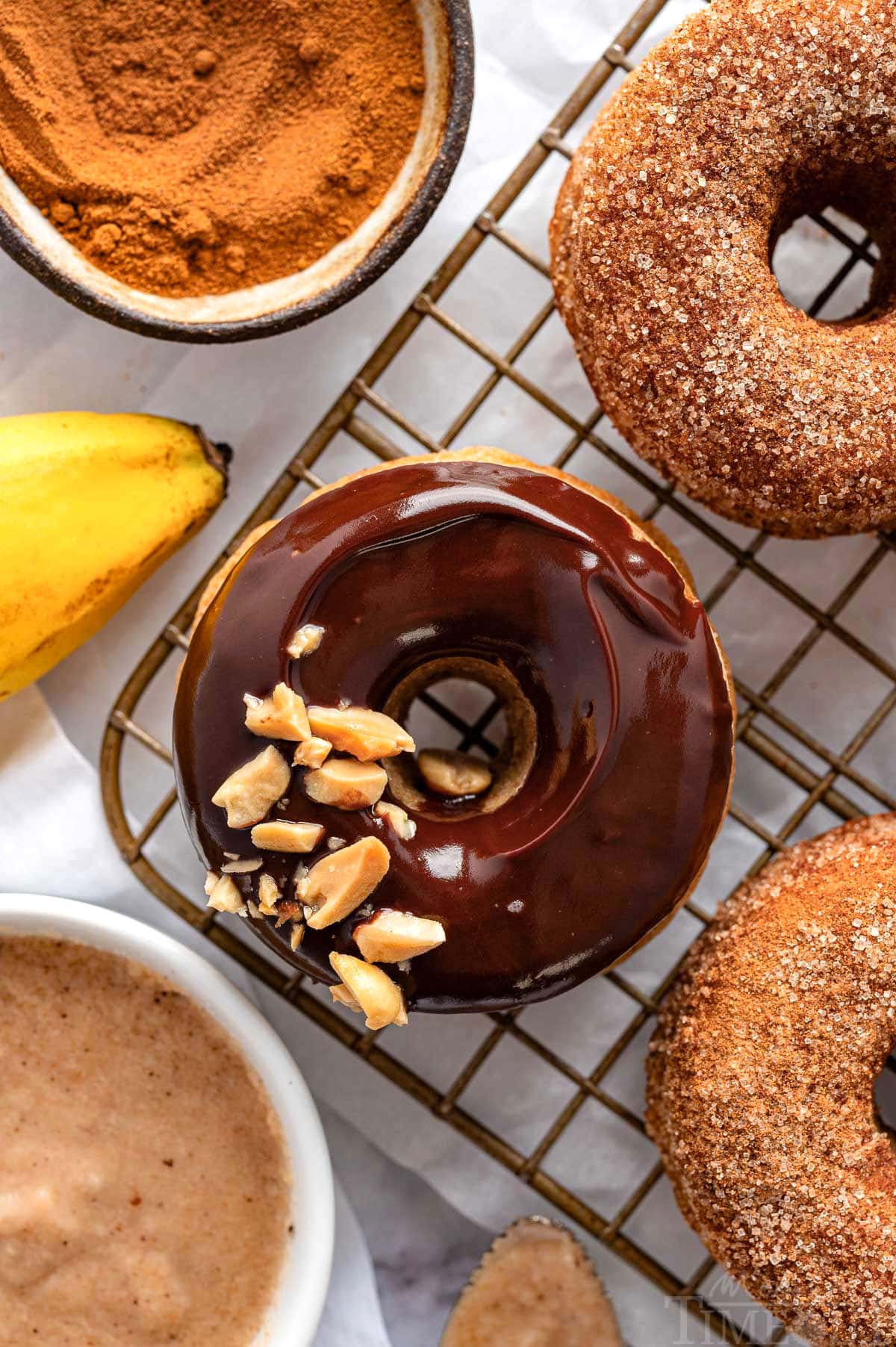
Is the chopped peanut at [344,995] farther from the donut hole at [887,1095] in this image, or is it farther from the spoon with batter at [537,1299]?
the donut hole at [887,1095]

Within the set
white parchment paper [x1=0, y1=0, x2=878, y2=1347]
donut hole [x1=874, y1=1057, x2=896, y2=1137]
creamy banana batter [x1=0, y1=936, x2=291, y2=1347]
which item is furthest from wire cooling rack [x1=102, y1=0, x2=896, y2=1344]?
donut hole [x1=874, y1=1057, x2=896, y2=1137]

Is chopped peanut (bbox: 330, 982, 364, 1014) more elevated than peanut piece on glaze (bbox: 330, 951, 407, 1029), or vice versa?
peanut piece on glaze (bbox: 330, 951, 407, 1029)

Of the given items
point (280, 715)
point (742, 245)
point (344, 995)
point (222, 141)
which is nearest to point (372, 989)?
point (344, 995)

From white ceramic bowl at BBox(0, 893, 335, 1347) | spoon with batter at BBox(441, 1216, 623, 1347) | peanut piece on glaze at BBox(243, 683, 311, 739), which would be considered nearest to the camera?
peanut piece on glaze at BBox(243, 683, 311, 739)

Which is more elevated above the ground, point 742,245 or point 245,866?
point 742,245

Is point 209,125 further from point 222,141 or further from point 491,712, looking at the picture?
point 491,712

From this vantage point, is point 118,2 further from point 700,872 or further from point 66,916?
point 700,872

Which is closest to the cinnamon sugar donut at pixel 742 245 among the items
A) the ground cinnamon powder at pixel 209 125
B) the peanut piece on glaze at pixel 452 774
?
the ground cinnamon powder at pixel 209 125

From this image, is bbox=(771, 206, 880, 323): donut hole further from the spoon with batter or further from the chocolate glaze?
the spoon with batter

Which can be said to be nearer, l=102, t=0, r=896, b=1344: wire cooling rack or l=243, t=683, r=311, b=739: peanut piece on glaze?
l=243, t=683, r=311, b=739: peanut piece on glaze
